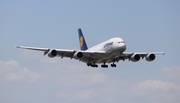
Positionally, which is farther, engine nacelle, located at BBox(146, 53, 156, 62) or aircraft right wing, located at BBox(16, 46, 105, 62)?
engine nacelle, located at BBox(146, 53, 156, 62)

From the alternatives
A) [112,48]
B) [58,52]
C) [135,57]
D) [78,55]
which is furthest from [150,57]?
[58,52]

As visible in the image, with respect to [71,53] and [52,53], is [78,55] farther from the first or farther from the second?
[52,53]

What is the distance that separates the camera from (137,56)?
90125mm

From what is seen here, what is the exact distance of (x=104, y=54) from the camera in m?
86.2

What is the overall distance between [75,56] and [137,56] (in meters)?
10.1

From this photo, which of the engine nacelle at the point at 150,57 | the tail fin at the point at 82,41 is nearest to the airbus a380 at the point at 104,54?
the engine nacelle at the point at 150,57

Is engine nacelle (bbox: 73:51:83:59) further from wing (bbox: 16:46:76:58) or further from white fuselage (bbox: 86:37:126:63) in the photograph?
white fuselage (bbox: 86:37:126:63)

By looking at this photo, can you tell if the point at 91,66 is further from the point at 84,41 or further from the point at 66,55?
the point at 84,41

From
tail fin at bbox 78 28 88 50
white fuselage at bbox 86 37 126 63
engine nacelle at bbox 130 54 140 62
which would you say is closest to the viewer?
white fuselage at bbox 86 37 126 63

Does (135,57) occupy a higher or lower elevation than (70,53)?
lower

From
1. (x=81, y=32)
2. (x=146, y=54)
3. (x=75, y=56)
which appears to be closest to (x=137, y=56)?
(x=146, y=54)

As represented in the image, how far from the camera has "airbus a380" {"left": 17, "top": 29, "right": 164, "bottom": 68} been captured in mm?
85062

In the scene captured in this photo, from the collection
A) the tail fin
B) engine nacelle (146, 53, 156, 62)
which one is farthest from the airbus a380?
the tail fin

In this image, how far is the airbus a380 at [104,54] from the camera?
85.1 metres
